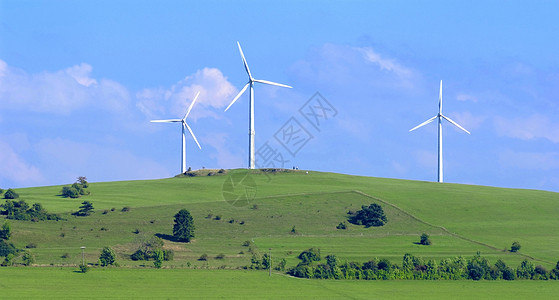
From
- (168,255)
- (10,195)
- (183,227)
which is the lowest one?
(168,255)

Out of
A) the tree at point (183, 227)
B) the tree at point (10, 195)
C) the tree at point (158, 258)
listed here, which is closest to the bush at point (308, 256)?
the tree at point (158, 258)

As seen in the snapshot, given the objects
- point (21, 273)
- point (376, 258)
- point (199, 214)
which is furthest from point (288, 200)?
point (21, 273)

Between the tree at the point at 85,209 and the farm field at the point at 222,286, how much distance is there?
43901 mm

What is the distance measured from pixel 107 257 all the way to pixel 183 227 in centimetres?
2490

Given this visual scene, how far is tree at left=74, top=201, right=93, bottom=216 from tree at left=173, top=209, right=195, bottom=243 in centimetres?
2348

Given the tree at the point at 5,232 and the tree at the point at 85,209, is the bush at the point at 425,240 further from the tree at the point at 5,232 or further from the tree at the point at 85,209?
the tree at the point at 5,232

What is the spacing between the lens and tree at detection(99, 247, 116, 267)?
14075 cm

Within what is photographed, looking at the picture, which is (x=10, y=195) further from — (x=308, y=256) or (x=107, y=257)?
(x=308, y=256)

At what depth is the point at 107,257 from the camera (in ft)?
465

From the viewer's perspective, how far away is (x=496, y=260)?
153 m

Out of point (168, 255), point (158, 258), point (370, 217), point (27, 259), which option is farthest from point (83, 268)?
point (370, 217)

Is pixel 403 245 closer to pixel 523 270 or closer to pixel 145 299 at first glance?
pixel 523 270

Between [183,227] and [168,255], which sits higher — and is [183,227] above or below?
above

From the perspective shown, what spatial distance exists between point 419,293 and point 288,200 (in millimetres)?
74303
